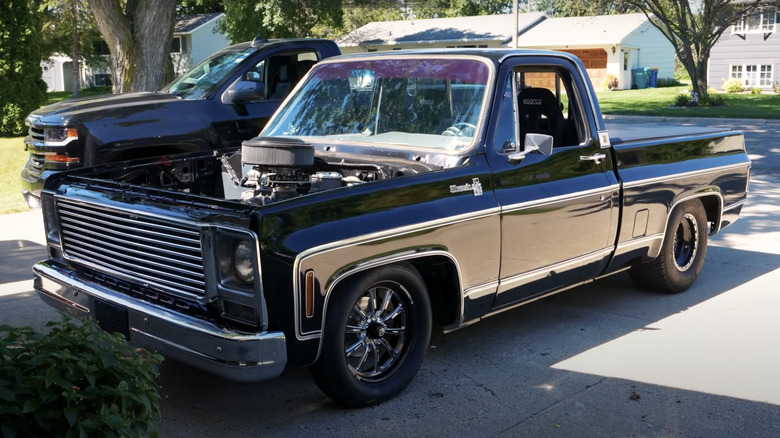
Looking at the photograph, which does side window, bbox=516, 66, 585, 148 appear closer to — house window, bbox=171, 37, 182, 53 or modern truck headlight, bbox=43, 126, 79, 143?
modern truck headlight, bbox=43, 126, 79, 143

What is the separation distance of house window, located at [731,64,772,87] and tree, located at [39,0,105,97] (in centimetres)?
3136

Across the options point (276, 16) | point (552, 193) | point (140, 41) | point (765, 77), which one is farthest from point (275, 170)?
point (765, 77)

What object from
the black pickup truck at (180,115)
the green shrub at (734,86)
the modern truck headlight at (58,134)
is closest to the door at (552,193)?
the black pickup truck at (180,115)

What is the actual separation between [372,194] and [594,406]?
5.57 ft

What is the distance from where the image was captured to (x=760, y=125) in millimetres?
22641

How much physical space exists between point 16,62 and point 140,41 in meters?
8.20

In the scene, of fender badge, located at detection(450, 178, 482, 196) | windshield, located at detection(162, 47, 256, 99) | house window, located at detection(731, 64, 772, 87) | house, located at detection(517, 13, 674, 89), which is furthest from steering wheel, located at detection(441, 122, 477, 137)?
house, located at detection(517, 13, 674, 89)

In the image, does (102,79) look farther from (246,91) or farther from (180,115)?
(246,91)

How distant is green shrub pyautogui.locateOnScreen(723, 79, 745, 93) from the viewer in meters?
41.4

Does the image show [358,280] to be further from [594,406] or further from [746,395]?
[746,395]

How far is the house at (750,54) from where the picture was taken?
4300cm

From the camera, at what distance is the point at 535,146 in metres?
5.47

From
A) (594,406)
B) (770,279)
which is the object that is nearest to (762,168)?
(770,279)

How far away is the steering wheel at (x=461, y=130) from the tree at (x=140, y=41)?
414 inches
